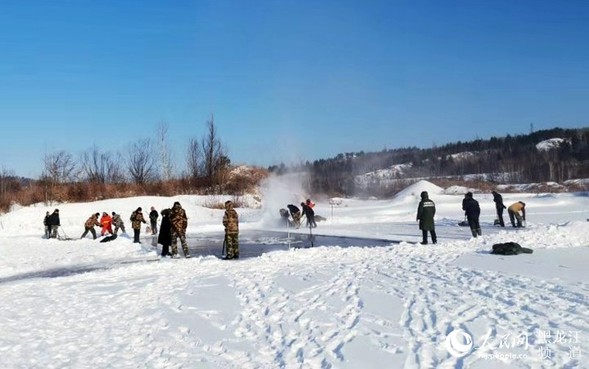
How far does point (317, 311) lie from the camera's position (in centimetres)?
761

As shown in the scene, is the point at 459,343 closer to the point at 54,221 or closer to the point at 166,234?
the point at 166,234

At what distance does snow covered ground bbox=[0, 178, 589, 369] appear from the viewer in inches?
218

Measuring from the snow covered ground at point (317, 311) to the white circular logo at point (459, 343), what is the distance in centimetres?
1

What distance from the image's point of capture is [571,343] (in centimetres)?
527

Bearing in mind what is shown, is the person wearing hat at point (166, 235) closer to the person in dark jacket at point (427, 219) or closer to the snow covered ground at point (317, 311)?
the snow covered ground at point (317, 311)

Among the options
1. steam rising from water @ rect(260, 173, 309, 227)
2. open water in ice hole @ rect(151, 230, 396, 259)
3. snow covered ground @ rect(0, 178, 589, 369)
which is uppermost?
steam rising from water @ rect(260, 173, 309, 227)

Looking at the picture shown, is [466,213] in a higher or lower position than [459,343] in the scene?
higher

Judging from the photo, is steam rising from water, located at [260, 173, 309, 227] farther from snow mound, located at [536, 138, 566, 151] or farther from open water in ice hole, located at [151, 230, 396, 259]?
snow mound, located at [536, 138, 566, 151]

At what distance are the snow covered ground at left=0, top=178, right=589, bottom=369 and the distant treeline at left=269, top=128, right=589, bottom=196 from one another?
48906 millimetres

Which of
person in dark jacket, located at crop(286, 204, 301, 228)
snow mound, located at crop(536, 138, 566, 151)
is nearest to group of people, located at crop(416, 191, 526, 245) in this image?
person in dark jacket, located at crop(286, 204, 301, 228)

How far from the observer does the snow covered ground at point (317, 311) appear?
553cm

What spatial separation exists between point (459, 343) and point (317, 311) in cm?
263

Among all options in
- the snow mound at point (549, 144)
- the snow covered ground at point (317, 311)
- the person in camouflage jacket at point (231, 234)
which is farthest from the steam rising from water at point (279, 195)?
the snow mound at point (549, 144)

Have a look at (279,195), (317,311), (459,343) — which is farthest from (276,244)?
(279,195)
